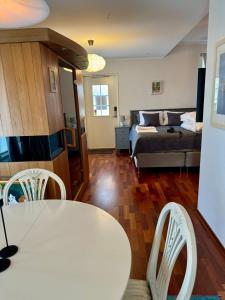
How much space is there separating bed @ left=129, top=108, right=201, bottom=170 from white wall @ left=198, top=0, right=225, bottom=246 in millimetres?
1484

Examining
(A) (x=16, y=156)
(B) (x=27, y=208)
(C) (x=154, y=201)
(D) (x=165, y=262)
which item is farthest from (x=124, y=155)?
(D) (x=165, y=262)

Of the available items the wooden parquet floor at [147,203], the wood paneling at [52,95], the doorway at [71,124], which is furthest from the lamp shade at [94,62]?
the wooden parquet floor at [147,203]

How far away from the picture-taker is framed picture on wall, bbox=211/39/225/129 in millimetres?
1844

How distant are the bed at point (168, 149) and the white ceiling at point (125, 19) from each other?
1695mm

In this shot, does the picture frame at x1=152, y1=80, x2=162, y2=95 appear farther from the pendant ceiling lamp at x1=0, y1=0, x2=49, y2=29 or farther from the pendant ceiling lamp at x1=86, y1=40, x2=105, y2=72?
the pendant ceiling lamp at x1=0, y1=0, x2=49, y2=29

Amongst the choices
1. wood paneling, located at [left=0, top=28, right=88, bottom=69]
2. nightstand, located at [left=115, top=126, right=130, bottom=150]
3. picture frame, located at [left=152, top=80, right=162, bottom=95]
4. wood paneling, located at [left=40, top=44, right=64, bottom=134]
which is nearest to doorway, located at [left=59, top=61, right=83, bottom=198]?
wood paneling, located at [left=40, top=44, right=64, bottom=134]

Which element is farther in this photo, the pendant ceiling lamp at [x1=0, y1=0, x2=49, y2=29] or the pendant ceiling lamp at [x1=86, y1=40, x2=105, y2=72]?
the pendant ceiling lamp at [x1=86, y1=40, x2=105, y2=72]

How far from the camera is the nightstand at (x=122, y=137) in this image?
542 cm

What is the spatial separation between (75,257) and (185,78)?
5.52m

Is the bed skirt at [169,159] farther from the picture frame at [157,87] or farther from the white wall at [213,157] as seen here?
the picture frame at [157,87]

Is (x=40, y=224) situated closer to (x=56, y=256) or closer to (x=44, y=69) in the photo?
(x=56, y=256)

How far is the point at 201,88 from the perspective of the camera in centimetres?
256

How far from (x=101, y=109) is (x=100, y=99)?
10.6 inches

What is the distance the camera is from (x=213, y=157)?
2092 mm
